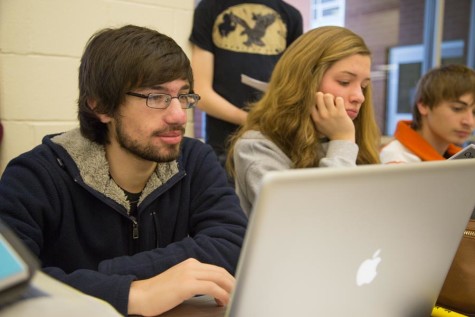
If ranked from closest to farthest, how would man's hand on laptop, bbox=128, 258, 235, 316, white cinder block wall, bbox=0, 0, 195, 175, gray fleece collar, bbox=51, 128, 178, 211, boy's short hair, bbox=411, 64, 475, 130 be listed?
1. man's hand on laptop, bbox=128, 258, 235, 316
2. gray fleece collar, bbox=51, 128, 178, 211
3. white cinder block wall, bbox=0, 0, 195, 175
4. boy's short hair, bbox=411, 64, 475, 130

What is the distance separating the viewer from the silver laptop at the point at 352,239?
1.62 ft

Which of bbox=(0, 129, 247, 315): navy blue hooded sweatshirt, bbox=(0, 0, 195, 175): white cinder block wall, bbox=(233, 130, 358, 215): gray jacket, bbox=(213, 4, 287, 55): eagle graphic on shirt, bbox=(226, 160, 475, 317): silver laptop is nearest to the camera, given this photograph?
bbox=(226, 160, 475, 317): silver laptop

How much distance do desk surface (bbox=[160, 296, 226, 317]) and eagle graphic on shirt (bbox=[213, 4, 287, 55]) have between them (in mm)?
1263

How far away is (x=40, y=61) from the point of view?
161 cm

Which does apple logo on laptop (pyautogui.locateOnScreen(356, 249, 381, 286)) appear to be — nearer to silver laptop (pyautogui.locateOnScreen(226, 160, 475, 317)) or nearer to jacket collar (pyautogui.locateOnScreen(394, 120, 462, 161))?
silver laptop (pyautogui.locateOnScreen(226, 160, 475, 317))

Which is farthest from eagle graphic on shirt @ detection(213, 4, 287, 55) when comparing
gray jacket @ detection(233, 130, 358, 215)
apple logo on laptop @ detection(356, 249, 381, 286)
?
apple logo on laptop @ detection(356, 249, 381, 286)

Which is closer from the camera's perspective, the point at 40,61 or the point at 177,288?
the point at 177,288

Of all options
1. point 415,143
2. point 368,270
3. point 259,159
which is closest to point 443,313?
point 368,270

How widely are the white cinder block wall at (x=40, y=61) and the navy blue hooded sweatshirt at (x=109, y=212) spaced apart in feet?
1.63

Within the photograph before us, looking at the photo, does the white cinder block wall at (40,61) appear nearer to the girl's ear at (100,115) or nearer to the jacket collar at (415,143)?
the girl's ear at (100,115)

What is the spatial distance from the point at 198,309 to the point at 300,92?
92cm

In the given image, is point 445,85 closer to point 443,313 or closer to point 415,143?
point 415,143

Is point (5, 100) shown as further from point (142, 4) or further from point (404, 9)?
point (404, 9)

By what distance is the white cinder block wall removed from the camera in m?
1.56
